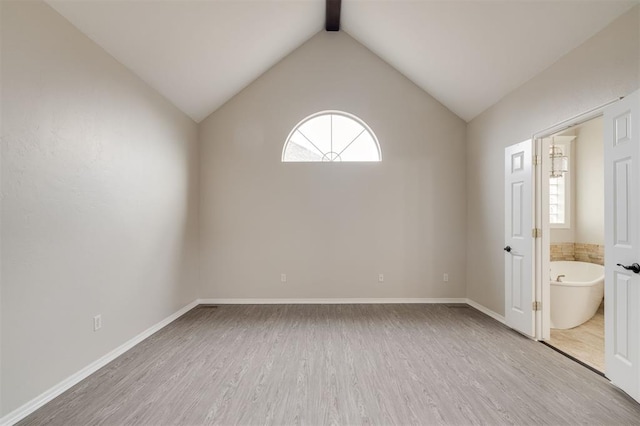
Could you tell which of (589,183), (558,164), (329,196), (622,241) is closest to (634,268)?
(622,241)

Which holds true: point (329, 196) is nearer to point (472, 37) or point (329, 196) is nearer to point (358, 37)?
point (358, 37)

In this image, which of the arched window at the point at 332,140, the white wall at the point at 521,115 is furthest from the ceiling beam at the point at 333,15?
the white wall at the point at 521,115

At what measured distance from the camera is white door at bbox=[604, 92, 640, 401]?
217 cm

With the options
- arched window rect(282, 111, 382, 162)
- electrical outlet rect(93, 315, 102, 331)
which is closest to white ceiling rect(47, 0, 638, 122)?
arched window rect(282, 111, 382, 162)

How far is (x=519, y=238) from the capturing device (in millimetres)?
3514

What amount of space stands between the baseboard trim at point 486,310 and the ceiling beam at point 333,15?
453 centimetres

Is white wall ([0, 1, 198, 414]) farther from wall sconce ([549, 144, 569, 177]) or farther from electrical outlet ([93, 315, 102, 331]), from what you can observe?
wall sconce ([549, 144, 569, 177])

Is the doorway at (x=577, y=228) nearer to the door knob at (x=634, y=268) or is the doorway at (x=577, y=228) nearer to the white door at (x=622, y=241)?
the white door at (x=622, y=241)

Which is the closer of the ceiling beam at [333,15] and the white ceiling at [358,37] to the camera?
the white ceiling at [358,37]

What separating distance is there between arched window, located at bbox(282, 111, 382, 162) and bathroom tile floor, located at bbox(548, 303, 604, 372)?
3158 millimetres

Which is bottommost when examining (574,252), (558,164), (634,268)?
(574,252)

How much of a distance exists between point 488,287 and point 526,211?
1294 mm

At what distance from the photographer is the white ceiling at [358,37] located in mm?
2629

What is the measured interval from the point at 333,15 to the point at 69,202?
3896mm
